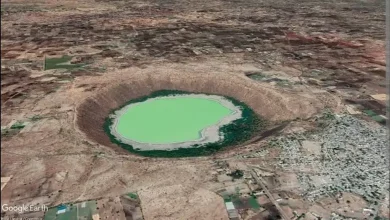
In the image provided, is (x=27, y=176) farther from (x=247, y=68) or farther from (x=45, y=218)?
(x=247, y=68)

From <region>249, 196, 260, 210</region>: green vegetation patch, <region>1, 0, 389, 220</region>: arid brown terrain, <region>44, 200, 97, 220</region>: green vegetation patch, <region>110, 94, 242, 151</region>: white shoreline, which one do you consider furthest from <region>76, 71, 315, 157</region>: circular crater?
<region>249, 196, 260, 210</region>: green vegetation patch

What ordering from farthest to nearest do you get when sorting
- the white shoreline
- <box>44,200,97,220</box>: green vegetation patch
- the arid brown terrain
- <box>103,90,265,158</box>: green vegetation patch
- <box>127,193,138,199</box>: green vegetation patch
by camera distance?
the white shoreline, <box>103,90,265,158</box>: green vegetation patch, the arid brown terrain, <box>127,193,138,199</box>: green vegetation patch, <box>44,200,97,220</box>: green vegetation patch

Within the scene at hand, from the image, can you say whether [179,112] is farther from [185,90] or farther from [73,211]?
[73,211]

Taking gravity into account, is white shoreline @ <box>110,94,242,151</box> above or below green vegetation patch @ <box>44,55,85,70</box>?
below

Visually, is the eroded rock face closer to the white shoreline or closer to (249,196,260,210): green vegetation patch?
the white shoreline

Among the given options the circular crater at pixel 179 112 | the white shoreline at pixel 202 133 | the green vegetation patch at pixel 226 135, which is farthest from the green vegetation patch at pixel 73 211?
the white shoreline at pixel 202 133

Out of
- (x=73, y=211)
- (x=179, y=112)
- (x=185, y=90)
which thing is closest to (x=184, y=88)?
(x=185, y=90)

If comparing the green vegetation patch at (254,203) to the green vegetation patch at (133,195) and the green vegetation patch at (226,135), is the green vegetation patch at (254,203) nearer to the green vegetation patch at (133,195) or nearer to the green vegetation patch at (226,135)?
the green vegetation patch at (133,195)
